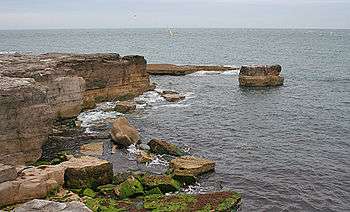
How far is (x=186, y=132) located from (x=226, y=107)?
1246 cm

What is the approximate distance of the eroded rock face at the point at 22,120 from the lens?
2475cm

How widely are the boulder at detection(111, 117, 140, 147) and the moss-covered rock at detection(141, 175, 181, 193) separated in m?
7.88

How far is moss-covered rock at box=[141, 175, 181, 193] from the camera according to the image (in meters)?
24.6

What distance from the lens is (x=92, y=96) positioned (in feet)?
159

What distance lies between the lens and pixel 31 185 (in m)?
21.4

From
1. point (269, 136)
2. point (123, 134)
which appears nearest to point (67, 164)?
point (123, 134)

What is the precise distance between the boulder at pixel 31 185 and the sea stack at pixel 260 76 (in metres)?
43.1

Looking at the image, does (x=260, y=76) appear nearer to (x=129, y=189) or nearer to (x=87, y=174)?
(x=129, y=189)

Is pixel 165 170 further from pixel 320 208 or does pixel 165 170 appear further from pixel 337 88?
pixel 337 88

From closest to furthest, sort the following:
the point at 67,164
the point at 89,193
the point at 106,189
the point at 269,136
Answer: the point at 89,193 → the point at 106,189 → the point at 67,164 → the point at 269,136

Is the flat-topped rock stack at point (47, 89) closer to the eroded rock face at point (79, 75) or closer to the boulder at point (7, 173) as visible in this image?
the eroded rock face at point (79, 75)

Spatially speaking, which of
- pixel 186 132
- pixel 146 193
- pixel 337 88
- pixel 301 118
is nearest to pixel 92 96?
pixel 186 132

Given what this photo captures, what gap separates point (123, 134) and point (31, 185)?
41.4 feet

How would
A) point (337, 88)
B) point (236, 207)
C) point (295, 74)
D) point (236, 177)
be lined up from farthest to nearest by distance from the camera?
point (295, 74) < point (337, 88) < point (236, 177) < point (236, 207)
